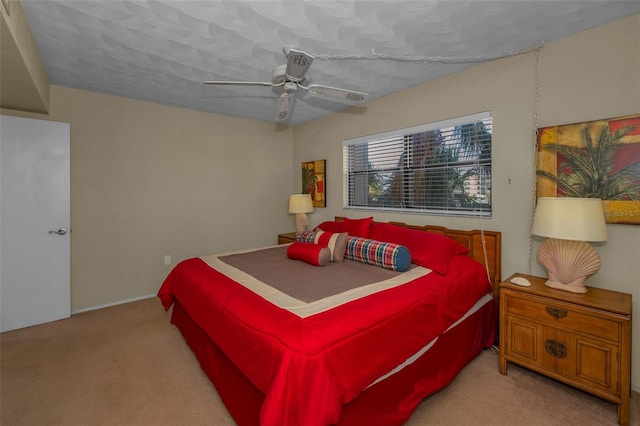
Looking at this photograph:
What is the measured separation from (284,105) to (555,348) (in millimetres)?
2605

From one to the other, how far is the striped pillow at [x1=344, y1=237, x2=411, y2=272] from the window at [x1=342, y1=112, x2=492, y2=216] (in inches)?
36.2

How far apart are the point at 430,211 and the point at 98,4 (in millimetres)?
3213

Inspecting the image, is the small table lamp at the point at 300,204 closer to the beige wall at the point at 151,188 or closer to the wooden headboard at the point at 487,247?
the beige wall at the point at 151,188

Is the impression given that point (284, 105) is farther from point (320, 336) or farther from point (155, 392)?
point (155, 392)

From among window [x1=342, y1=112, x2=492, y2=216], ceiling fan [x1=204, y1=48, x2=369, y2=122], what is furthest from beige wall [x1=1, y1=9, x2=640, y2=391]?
ceiling fan [x1=204, y1=48, x2=369, y2=122]

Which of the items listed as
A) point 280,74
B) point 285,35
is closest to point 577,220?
point 280,74

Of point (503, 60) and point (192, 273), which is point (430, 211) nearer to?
point (503, 60)

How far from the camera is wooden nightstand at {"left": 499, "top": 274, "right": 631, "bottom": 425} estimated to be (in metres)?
1.66

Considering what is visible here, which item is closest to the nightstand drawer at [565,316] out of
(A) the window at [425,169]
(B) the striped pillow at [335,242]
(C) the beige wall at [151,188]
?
(A) the window at [425,169]

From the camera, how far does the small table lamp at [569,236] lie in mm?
1788

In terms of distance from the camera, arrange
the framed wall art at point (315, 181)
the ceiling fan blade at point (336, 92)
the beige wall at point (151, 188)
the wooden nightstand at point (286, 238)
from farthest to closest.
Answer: the framed wall art at point (315, 181)
the wooden nightstand at point (286, 238)
the beige wall at point (151, 188)
the ceiling fan blade at point (336, 92)

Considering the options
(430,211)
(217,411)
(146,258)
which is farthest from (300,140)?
(217,411)

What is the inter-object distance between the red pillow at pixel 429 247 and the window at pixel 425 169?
0.51 meters

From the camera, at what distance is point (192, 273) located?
2.39m
